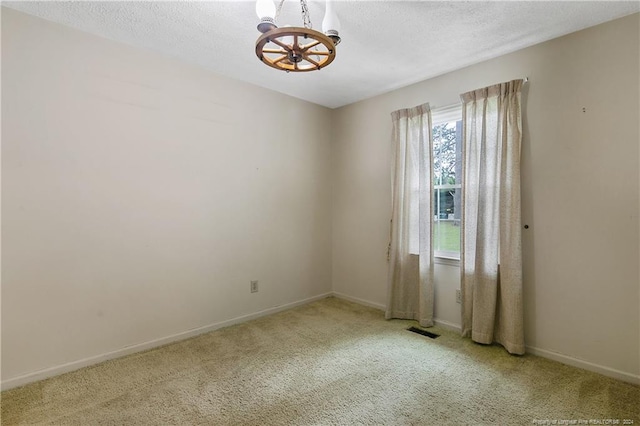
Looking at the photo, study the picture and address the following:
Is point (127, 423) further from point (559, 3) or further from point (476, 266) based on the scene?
point (559, 3)

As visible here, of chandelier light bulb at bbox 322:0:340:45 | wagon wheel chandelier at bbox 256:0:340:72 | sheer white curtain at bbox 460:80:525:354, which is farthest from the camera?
sheer white curtain at bbox 460:80:525:354

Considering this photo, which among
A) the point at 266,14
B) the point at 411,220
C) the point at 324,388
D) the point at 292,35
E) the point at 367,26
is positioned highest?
the point at 367,26

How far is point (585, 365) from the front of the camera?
227 cm

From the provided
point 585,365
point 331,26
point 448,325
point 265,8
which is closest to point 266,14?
point 265,8

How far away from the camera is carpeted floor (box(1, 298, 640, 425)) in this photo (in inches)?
70.1

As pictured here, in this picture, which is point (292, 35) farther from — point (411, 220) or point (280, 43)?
point (411, 220)

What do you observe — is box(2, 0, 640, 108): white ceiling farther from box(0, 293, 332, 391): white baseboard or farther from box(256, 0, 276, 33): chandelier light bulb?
box(0, 293, 332, 391): white baseboard

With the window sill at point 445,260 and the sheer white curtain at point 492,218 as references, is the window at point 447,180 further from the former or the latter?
the sheer white curtain at point 492,218

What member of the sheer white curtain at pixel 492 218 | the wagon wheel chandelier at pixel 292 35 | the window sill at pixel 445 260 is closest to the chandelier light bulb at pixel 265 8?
the wagon wheel chandelier at pixel 292 35

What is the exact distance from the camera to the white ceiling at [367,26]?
205cm

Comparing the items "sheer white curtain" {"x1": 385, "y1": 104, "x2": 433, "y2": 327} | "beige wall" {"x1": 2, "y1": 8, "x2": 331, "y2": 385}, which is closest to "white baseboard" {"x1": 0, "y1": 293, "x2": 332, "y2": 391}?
"beige wall" {"x1": 2, "y1": 8, "x2": 331, "y2": 385}

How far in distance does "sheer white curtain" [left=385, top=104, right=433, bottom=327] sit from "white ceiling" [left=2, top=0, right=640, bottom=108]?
0.60 metres

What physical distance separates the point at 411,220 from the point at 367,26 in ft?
6.01

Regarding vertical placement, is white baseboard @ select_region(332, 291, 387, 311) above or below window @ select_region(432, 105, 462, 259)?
below
